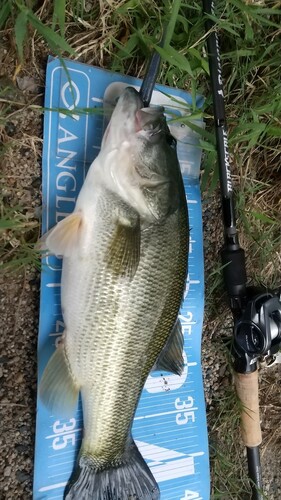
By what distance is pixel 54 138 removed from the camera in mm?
1754

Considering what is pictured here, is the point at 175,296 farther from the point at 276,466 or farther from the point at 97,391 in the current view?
the point at 276,466

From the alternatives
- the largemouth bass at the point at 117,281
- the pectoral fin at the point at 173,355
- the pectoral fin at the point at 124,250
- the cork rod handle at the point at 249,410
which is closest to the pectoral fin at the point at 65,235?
the largemouth bass at the point at 117,281

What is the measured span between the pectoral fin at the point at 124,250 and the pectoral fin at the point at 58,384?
0.33m

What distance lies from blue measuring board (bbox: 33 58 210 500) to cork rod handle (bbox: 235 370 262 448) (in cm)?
16

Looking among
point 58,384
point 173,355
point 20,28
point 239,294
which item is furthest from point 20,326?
point 20,28

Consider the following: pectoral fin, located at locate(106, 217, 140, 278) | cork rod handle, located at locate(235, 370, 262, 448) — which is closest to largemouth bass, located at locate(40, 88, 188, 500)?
pectoral fin, located at locate(106, 217, 140, 278)

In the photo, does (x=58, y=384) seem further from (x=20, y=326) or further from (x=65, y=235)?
(x=65, y=235)

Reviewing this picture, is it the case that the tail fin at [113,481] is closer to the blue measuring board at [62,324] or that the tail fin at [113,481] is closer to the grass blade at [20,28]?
the blue measuring board at [62,324]

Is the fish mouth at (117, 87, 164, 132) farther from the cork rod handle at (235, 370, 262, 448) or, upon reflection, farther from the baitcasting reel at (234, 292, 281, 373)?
the cork rod handle at (235, 370, 262, 448)

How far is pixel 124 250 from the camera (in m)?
Answer: 1.51

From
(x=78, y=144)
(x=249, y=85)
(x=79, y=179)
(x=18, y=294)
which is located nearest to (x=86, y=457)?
(x=18, y=294)

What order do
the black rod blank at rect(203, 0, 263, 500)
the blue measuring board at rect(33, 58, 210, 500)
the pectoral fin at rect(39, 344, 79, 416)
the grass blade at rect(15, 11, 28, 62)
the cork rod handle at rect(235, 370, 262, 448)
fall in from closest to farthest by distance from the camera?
the grass blade at rect(15, 11, 28, 62), the pectoral fin at rect(39, 344, 79, 416), the blue measuring board at rect(33, 58, 210, 500), the black rod blank at rect(203, 0, 263, 500), the cork rod handle at rect(235, 370, 262, 448)

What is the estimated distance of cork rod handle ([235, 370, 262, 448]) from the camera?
196 cm

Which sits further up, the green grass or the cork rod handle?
the green grass
